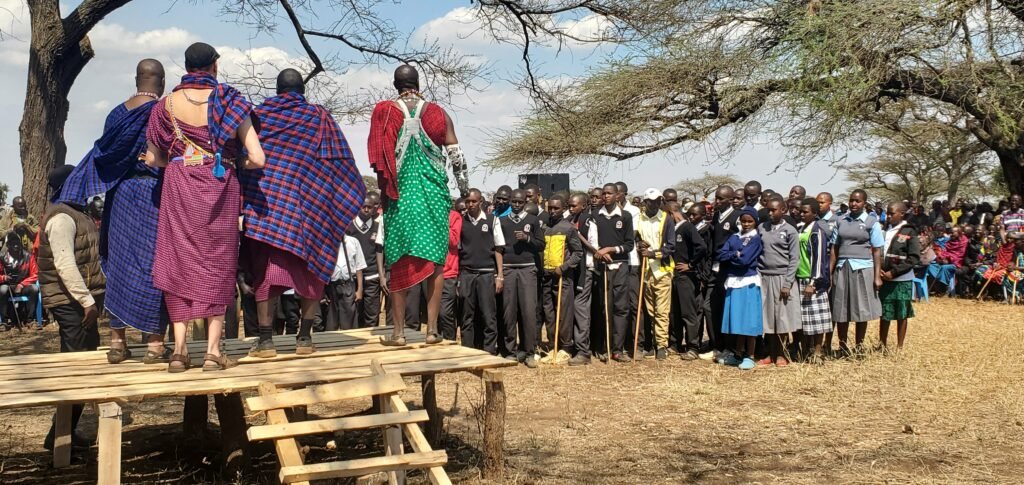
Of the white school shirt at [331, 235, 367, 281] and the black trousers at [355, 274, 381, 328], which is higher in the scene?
the white school shirt at [331, 235, 367, 281]

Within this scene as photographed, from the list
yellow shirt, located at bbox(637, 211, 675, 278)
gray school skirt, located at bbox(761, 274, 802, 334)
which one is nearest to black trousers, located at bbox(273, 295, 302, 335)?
yellow shirt, located at bbox(637, 211, 675, 278)

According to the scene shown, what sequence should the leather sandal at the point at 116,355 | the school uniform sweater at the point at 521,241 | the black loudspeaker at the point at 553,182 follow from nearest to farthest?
the leather sandal at the point at 116,355, the school uniform sweater at the point at 521,241, the black loudspeaker at the point at 553,182

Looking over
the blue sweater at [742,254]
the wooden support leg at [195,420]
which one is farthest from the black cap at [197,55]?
the blue sweater at [742,254]

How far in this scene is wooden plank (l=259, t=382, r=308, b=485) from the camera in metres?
3.93

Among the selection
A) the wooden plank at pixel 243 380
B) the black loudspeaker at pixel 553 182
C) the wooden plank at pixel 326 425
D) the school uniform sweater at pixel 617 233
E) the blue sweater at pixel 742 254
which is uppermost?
the black loudspeaker at pixel 553 182

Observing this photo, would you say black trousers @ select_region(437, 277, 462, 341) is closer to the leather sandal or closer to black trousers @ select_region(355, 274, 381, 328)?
black trousers @ select_region(355, 274, 381, 328)

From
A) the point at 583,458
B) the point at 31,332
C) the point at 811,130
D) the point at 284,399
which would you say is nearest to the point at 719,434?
the point at 583,458

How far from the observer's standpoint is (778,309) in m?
9.21

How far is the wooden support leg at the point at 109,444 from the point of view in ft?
13.2

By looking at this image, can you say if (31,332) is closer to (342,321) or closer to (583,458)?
(342,321)

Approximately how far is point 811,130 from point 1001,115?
8.76ft

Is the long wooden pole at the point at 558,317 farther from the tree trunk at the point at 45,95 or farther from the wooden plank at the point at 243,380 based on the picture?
the tree trunk at the point at 45,95

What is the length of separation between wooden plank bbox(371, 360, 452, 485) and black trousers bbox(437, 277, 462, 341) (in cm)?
485

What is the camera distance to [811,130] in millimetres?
14070
